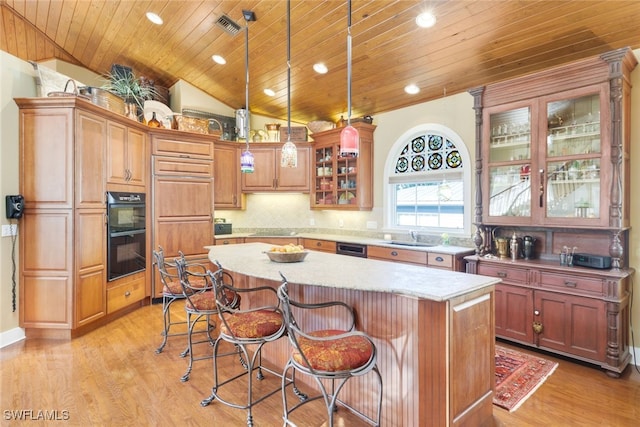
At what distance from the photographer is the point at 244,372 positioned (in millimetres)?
2730

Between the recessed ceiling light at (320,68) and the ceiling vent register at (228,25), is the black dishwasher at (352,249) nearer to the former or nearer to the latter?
the recessed ceiling light at (320,68)

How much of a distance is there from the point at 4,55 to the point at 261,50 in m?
2.49

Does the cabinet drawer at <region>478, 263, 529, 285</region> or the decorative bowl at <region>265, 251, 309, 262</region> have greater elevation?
the decorative bowl at <region>265, 251, 309, 262</region>

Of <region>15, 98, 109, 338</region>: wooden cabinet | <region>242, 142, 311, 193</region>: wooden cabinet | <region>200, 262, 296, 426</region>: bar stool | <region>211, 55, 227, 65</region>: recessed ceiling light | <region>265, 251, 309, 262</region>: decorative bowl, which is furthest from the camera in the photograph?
<region>242, 142, 311, 193</region>: wooden cabinet

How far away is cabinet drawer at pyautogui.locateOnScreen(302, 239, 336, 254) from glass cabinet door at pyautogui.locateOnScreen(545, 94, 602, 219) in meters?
2.71

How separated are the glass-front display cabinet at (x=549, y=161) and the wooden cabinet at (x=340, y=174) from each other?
1.83m

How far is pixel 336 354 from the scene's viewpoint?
1.68 metres

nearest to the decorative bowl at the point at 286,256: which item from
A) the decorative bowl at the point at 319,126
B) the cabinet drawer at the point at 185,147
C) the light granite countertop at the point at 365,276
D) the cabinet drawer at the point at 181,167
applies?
the light granite countertop at the point at 365,276

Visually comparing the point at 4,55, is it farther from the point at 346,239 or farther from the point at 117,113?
the point at 346,239

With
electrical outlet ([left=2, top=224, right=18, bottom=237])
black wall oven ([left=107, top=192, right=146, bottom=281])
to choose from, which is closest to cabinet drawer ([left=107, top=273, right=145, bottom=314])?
black wall oven ([left=107, top=192, right=146, bottom=281])

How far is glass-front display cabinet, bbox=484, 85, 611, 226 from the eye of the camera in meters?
2.83

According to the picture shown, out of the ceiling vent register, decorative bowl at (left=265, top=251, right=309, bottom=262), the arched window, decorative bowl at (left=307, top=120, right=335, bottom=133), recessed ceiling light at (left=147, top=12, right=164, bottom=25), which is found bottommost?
decorative bowl at (left=265, top=251, right=309, bottom=262)

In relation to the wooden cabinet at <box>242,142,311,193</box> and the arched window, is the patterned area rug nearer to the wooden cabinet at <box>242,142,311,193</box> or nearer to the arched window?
the arched window

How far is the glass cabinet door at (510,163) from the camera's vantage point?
3246 mm
